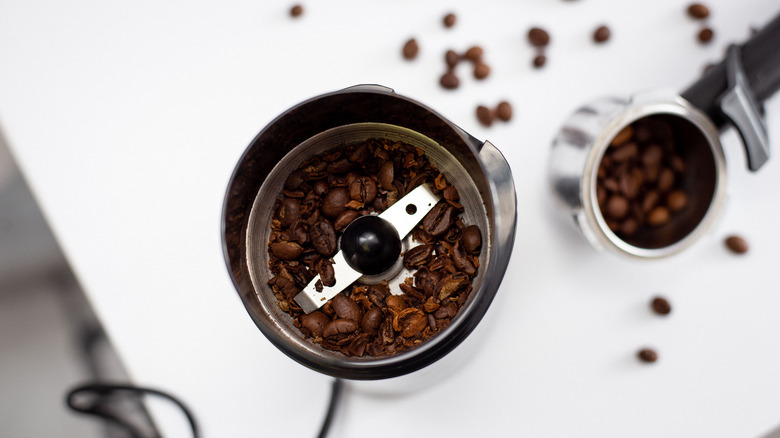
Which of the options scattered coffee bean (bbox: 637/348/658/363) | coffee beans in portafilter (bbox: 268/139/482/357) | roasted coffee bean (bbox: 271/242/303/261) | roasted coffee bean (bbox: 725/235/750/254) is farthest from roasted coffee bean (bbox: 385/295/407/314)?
roasted coffee bean (bbox: 725/235/750/254)

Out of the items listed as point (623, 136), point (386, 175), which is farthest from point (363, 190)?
point (623, 136)

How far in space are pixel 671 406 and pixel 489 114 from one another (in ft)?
1.44

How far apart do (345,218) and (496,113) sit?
0.27 meters

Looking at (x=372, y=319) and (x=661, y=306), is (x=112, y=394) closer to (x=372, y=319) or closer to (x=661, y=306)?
(x=372, y=319)

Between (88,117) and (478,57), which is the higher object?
(88,117)

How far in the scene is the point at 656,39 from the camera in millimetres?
755

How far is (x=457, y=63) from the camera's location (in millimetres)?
744

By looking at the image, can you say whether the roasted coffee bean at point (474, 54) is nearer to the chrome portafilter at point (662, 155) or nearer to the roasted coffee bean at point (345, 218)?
the chrome portafilter at point (662, 155)

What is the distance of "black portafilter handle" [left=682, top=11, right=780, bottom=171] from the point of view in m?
0.63

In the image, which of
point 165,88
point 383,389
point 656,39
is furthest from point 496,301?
point 165,88

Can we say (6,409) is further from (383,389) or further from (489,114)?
(489,114)

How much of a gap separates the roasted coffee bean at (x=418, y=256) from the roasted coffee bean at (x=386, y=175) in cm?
7

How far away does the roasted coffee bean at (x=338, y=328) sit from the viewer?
549 mm

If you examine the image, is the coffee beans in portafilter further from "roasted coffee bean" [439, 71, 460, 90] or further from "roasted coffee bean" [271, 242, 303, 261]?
"roasted coffee bean" [439, 71, 460, 90]
